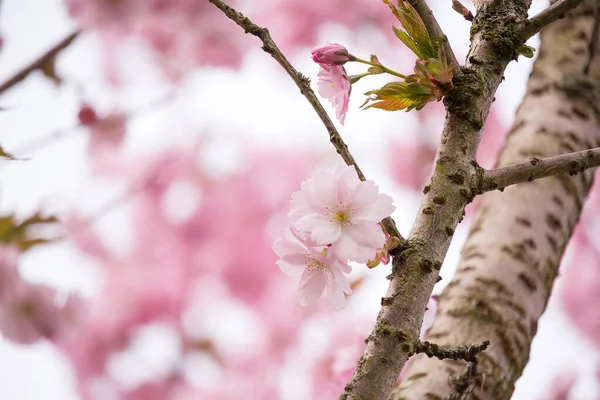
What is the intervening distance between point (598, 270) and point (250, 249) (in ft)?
4.42

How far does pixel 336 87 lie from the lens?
0.59 meters

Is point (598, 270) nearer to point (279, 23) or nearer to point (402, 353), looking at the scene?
point (279, 23)

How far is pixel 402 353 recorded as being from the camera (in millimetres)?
420

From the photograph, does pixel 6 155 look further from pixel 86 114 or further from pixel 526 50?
pixel 86 114

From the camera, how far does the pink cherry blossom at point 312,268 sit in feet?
1.61

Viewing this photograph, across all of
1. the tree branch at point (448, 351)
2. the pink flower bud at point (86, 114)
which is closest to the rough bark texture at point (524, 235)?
the tree branch at point (448, 351)

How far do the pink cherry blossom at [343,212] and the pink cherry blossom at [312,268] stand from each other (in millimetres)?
20

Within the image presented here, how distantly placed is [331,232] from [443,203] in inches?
3.3

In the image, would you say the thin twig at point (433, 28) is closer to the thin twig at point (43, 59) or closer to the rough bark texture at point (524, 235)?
the rough bark texture at point (524, 235)

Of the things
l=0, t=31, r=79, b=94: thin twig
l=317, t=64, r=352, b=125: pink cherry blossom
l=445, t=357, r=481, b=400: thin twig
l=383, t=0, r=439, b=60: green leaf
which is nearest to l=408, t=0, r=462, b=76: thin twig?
l=383, t=0, r=439, b=60: green leaf

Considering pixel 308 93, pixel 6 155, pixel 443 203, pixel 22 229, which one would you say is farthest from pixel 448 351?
pixel 22 229

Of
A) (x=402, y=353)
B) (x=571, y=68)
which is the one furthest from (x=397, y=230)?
(x=571, y=68)

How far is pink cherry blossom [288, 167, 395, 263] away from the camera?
46cm

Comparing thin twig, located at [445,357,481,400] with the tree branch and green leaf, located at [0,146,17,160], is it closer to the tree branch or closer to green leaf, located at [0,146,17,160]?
the tree branch
